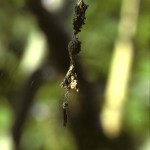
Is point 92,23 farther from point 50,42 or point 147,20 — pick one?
point 50,42

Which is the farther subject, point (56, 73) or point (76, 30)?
point (56, 73)

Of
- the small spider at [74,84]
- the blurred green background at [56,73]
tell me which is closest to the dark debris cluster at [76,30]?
the small spider at [74,84]

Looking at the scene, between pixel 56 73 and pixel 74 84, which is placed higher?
pixel 56 73

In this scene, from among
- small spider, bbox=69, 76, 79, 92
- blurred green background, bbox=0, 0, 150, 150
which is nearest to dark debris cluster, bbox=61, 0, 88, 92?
small spider, bbox=69, 76, 79, 92

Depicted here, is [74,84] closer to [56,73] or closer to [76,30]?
[76,30]

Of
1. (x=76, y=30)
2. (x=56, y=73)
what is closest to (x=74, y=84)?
(x=76, y=30)

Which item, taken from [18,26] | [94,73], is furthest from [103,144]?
[18,26]

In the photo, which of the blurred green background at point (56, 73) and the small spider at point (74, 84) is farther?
the blurred green background at point (56, 73)

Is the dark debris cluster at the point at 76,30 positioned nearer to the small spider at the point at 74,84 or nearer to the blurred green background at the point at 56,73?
the small spider at the point at 74,84
